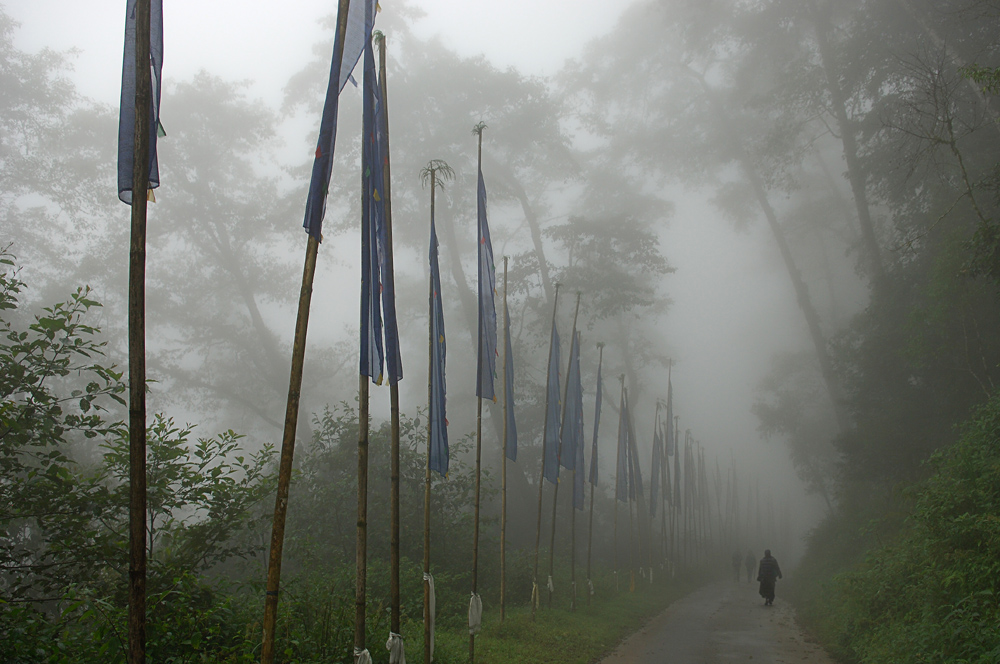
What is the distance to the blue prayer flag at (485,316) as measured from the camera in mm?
9031

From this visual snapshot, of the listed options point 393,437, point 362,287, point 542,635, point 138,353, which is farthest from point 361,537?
point 542,635

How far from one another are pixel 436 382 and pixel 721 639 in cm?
785

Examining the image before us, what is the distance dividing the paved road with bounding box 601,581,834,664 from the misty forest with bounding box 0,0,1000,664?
560 mm

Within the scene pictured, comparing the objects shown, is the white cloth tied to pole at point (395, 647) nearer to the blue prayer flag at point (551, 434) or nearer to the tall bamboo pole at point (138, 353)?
the tall bamboo pole at point (138, 353)

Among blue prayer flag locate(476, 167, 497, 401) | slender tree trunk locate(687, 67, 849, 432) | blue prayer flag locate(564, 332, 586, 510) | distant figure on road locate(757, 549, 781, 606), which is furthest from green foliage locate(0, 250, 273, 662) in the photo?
slender tree trunk locate(687, 67, 849, 432)

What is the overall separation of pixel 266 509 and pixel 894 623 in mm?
11934

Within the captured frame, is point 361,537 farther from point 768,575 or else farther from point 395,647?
point 768,575

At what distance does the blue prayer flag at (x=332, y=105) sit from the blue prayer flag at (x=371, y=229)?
14cm

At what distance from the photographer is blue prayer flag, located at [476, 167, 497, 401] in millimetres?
9031

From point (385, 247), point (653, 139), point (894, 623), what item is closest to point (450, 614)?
point (894, 623)

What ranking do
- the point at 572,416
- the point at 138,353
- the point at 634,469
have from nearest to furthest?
the point at 138,353 < the point at 572,416 < the point at 634,469

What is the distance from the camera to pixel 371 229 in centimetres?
584

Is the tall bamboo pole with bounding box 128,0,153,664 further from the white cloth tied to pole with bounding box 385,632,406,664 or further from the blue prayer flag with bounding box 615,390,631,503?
the blue prayer flag with bounding box 615,390,631,503

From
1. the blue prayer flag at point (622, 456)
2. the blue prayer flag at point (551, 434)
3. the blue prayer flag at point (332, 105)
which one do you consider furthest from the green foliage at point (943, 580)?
the blue prayer flag at point (622, 456)
